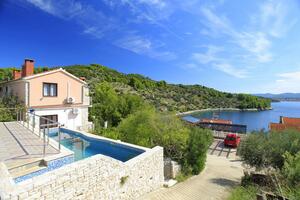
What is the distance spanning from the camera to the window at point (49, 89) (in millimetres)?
17255

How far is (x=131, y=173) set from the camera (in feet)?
25.5

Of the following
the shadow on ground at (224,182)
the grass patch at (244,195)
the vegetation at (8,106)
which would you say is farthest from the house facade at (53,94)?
the grass patch at (244,195)

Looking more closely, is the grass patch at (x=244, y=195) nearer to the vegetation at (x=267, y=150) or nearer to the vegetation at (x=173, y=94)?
the vegetation at (x=267, y=150)

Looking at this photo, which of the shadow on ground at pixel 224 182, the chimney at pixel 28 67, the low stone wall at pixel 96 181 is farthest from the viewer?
the chimney at pixel 28 67

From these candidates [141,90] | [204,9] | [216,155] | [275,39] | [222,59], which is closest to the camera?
[204,9]

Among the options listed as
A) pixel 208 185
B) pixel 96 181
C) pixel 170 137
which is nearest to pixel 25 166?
pixel 96 181

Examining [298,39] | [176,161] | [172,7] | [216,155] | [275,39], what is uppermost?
[172,7]

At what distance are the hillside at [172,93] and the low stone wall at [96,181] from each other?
47.9m

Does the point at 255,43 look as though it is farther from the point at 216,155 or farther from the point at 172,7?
the point at 216,155

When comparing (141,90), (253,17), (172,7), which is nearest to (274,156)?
(253,17)

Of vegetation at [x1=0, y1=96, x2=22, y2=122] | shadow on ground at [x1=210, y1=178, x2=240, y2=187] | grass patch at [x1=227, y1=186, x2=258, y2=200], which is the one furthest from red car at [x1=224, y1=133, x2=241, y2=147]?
vegetation at [x1=0, y1=96, x2=22, y2=122]

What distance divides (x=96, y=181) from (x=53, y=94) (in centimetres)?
1373

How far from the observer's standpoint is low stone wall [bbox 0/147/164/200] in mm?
4734

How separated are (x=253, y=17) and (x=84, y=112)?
16165 mm
